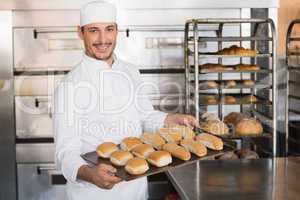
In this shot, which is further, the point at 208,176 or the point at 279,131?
the point at 279,131

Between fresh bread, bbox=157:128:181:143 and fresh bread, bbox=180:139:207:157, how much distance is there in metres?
0.10

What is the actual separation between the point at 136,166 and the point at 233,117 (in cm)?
131

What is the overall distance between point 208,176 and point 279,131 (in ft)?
5.09

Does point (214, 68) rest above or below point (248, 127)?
above

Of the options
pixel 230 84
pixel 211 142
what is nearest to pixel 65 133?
pixel 211 142

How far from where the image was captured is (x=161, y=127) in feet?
6.93

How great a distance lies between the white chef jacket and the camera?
5.97ft

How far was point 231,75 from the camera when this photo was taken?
9.79ft

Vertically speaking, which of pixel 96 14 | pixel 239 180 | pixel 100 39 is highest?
pixel 96 14

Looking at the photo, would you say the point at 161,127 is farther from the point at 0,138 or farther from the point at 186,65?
the point at 0,138

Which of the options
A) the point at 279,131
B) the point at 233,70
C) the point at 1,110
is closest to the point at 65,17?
the point at 1,110

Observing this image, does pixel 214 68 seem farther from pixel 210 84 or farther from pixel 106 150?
pixel 106 150

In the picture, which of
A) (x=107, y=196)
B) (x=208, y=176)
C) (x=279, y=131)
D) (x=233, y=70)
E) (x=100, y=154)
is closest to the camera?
(x=208, y=176)

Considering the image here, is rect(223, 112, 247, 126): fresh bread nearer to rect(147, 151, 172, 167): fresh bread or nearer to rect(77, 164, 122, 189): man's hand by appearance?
rect(147, 151, 172, 167): fresh bread
